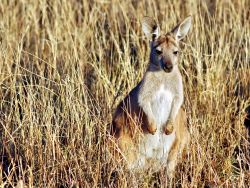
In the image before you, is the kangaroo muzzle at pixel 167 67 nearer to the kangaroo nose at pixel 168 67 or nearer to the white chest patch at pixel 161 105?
the kangaroo nose at pixel 168 67

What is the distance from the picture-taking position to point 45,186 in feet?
13.5

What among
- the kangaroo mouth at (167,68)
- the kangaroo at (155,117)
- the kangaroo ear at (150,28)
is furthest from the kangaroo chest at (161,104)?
the kangaroo ear at (150,28)

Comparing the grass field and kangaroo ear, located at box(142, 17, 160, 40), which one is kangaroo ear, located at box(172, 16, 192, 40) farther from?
the grass field

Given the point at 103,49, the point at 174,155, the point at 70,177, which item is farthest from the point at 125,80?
Answer: the point at 70,177

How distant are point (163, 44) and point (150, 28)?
18cm

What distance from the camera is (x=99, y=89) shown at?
17.9ft

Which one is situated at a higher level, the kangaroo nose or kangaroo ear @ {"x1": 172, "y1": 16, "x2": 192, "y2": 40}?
kangaroo ear @ {"x1": 172, "y1": 16, "x2": 192, "y2": 40}

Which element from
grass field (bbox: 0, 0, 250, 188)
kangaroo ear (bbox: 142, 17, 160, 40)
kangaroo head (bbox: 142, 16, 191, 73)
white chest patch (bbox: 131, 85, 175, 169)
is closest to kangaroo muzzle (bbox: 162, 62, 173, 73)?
kangaroo head (bbox: 142, 16, 191, 73)

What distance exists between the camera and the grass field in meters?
4.31

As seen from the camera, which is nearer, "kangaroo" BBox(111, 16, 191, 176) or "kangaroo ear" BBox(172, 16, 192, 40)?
"kangaroo" BBox(111, 16, 191, 176)

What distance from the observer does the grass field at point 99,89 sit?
4309 mm

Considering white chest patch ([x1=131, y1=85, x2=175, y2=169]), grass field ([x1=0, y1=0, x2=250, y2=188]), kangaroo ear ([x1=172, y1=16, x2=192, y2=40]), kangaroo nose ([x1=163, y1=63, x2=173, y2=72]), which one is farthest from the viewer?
kangaroo ear ([x1=172, y1=16, x2=192, y2=40])

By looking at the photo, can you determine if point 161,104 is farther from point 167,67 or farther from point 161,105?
point 167,67

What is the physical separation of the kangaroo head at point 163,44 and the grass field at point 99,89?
518 millimetres
